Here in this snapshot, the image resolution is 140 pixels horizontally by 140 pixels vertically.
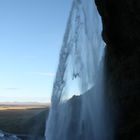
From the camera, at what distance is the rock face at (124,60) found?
2517 cm

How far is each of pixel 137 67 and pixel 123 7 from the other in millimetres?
4204

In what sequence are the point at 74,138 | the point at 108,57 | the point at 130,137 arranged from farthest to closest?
the point at 74,138
the point at 108,57
the point at 130,137

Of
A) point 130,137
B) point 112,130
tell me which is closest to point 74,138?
point 112,130

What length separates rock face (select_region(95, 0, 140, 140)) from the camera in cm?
2517

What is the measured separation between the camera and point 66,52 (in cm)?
3378

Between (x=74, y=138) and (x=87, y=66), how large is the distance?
18.7 ft

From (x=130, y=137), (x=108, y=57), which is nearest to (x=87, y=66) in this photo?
(x=108, y=57)

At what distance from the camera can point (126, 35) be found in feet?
87.1

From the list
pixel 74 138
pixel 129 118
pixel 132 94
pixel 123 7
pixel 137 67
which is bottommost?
pixel 74 138

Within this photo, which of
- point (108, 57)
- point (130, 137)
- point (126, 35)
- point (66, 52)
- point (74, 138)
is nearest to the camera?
point (130, 137)

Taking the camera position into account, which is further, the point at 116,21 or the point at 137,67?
the point at 116,21

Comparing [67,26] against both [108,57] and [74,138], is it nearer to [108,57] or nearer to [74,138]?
[108,57]

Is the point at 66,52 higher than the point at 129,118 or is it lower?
higher

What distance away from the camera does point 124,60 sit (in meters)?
26.9
